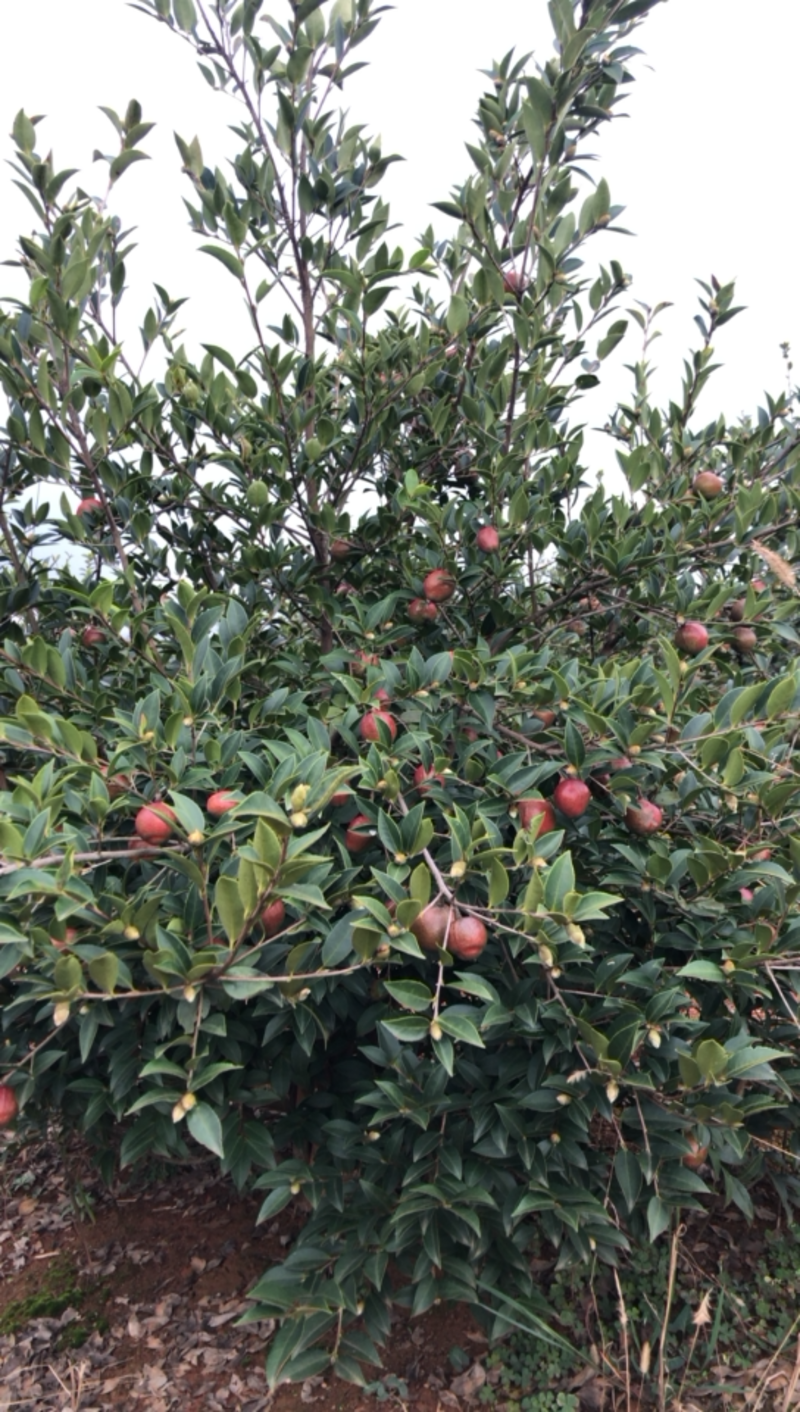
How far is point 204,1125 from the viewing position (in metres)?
1.21

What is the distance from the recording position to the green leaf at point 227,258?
6.59 feet

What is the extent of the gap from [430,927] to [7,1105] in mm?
886

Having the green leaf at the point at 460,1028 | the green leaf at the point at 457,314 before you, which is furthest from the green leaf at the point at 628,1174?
the green leaf at the point at 457,314

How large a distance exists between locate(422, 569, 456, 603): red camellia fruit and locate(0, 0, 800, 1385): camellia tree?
0.04 ft

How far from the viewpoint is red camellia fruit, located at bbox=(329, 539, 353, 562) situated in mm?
2297

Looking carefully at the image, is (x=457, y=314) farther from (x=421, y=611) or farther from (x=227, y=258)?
(x=421, y=611)

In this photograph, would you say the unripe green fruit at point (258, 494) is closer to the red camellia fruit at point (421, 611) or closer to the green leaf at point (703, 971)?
the red camellia fruit at point (421, 611)

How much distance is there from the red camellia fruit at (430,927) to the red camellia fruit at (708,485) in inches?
63.3

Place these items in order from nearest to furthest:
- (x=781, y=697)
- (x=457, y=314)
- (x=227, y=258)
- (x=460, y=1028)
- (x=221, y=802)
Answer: (x=460, y=1028) < (x=221, y=802) < (x=781, y=697) < (x=227, y=258) < (x=457, y=314)

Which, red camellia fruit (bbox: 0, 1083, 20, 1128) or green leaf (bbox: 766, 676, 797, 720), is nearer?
red camellia fruit (bbox: 0, 1083, 20, 1128)

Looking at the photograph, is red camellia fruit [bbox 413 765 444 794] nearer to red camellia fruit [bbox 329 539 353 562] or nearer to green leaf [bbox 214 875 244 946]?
green leaf [bbox 214 875 244 946]

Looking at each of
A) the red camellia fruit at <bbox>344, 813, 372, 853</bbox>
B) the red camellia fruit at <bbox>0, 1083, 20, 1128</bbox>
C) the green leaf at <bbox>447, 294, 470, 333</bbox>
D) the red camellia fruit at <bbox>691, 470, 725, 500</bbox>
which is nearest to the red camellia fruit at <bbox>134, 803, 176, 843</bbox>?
the red camellia fruit at <bbox>344, 813, 372, 853</bbox>

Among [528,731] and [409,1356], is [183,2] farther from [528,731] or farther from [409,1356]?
[409,1356]

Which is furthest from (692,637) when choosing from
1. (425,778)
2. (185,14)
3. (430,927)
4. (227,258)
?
(185,14)
